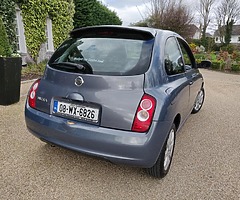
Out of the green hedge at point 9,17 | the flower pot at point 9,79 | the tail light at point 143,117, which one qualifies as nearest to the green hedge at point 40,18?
the green hedge at point 9,17

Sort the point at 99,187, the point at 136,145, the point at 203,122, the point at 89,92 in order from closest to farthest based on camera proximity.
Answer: the point at 136,145
the point at 89,92
the point at 99,187
the point at 203,122

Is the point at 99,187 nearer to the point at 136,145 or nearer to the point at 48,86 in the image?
the point at 136,145

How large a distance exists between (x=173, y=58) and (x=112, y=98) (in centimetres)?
110

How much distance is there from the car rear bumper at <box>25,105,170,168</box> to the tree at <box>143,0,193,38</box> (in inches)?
840

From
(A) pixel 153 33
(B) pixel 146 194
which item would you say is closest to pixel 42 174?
(B) pixel 146 194

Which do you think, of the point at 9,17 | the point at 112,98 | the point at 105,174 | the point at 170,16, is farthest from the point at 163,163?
the point at 170,16

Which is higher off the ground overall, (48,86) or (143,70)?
(143,70)

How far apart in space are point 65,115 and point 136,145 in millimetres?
729

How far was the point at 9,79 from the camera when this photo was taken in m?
4.10

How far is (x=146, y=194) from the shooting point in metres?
2.02

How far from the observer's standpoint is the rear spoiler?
2.16 meters

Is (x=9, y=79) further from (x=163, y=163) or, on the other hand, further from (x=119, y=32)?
(x=163, y=163)

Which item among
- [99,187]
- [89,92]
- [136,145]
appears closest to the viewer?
[136,145]

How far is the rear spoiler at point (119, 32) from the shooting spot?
216cm
